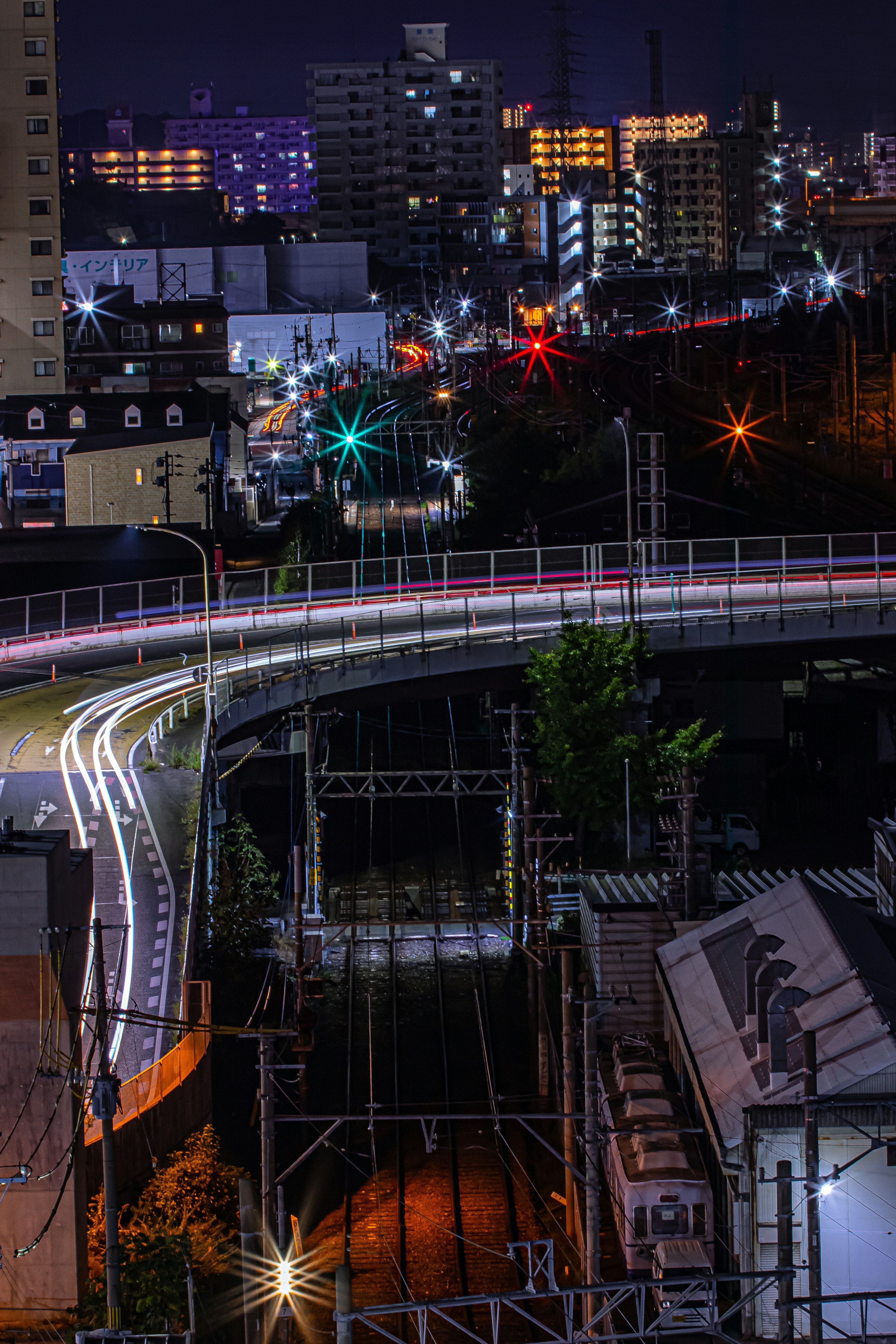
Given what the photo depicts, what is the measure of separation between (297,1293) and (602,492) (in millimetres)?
39691

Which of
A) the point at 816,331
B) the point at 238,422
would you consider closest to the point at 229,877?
the point at 238,422

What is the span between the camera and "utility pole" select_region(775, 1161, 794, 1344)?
10977 mm

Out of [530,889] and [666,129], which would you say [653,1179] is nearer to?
[530,889]

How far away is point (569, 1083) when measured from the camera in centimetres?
1519

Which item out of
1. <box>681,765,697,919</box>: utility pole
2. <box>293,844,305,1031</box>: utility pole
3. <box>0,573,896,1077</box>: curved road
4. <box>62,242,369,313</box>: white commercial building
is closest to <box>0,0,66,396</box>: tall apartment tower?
<box>62,242,369,313</box>: white commercial building

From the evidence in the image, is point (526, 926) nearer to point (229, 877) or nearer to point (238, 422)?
point (229, 877)

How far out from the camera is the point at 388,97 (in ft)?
442

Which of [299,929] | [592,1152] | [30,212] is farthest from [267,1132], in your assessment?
[30,212]

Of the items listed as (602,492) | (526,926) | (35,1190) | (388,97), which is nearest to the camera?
(35,1190)

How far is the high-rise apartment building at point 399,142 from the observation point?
13062 cm

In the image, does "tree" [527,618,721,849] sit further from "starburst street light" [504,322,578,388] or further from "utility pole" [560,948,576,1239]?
"starburst street light" [504,322,578,388]

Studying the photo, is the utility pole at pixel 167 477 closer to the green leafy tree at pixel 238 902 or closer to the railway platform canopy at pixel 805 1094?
the green leafy tree at pixel 238 902

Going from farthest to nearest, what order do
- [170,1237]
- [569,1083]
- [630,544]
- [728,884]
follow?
[630,544] → [728,884] → [569,1083] → [170,1237]

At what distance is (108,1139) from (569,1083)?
515 centimetres
